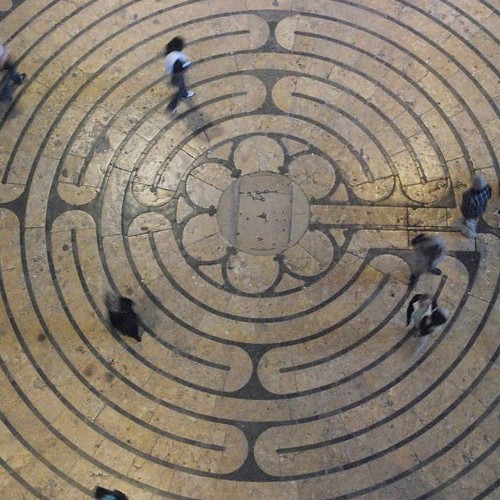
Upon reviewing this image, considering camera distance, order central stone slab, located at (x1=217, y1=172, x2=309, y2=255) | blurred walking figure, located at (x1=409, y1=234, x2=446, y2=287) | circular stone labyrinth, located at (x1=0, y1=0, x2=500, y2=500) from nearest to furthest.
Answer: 1. circular stone labyrinth, located at (x1=0, y1=0, x2=500, y2=500)
2. blurred walking figure, located at (x1=409, y1=234, x2=446, y2=287)
3. central stone slab, located at (x1=217, y1=172, x2=309, y2=255)

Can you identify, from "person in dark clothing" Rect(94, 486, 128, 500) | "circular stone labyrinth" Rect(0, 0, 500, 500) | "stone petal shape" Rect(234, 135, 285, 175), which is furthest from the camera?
"stone petal shape" Rect(234, 135, 285, 175)

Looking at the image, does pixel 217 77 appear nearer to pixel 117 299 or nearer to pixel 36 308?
pixel 117 299

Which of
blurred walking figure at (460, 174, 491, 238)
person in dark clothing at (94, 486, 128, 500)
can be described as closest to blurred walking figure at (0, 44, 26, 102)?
person in dark clothing at (94, 486, 128, 500)

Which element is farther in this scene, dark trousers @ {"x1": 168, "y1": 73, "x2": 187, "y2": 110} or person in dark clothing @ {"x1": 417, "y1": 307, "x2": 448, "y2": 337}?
dark trousers @ {"x1": 168, "y1": 73, "x2": 187, "y2": 110}

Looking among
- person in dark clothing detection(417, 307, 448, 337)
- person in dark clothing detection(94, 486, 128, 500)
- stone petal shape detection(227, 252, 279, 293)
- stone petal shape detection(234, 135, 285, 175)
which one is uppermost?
stone petal shape detection(234, 135, 285, 175)

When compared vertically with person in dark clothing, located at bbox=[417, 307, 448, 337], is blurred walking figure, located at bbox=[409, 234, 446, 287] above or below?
above

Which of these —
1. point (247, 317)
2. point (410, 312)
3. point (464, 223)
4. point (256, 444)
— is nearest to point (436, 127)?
point (464, 223)

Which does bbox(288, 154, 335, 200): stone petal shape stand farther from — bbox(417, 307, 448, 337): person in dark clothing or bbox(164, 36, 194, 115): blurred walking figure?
bbox(417, 307, 448, 337): person in dark clothing

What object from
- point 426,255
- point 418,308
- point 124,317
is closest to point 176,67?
point 124,317
